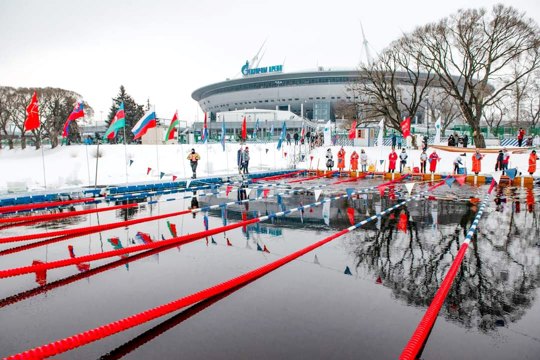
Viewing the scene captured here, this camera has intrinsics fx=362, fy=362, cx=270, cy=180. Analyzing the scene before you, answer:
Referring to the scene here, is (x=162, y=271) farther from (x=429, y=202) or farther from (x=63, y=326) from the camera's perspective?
(x=429, y=202)

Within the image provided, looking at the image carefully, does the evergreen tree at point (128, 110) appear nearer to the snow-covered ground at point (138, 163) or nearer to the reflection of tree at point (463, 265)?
the snow-covered ground at point (138, 163)

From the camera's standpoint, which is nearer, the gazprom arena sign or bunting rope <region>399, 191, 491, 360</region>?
bunting rope <region>399, 191, 491, 360</region>

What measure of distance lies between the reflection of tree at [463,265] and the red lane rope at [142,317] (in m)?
1.80

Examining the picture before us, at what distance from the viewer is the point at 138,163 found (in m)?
28.4

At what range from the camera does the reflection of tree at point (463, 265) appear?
4738mm

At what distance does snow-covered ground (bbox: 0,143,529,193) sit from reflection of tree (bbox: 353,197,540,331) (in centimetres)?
1607

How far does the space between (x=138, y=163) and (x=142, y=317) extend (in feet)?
84.8

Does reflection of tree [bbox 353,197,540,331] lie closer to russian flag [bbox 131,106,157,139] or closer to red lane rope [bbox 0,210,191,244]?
red lane rope [bbox 0,210,191,244]

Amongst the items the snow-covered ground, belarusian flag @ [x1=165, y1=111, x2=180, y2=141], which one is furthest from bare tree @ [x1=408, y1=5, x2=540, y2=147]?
belarusian flag @ [x1=165, y1=111, x2=180, y2=141]

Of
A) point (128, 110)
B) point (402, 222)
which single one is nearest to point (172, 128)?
point (402, 222)

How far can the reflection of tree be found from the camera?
Answer: 474 cm

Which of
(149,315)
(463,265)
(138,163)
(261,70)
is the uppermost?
(261,70)

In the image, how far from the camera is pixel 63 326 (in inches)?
171

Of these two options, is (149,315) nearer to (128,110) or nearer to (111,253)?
(111,253)
